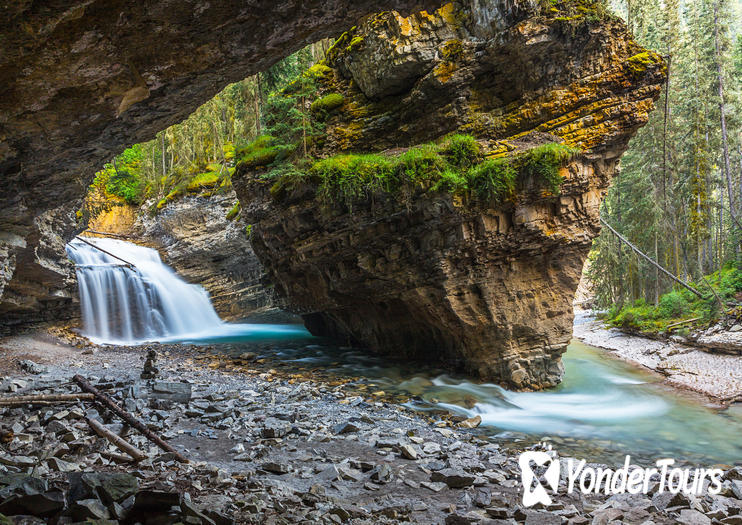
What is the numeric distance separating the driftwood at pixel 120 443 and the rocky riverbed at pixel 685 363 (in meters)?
13.6

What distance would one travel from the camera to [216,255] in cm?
2448

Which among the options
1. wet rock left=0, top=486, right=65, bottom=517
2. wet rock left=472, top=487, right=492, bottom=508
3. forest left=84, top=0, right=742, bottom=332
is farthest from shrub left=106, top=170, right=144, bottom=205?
wet rock left=472, top=487, right=492, bottom=508

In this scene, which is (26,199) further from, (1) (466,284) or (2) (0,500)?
(1) (466,284)

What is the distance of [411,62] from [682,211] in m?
23.4

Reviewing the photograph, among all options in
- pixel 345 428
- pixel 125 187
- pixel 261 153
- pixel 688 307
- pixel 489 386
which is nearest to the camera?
pixel 345 428

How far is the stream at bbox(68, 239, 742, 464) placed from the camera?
8383 mm

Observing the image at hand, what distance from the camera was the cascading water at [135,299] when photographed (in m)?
19.5

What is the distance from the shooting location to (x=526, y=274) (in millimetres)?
11375

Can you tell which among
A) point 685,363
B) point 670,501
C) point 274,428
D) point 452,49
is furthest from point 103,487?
point 685,363

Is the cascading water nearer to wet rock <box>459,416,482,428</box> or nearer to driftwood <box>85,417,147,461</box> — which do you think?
driftwood <box>85,417,147,461</box>

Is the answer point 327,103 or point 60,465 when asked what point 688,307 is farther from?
point 60,465

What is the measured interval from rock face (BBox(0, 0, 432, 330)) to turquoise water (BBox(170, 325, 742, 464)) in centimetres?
748

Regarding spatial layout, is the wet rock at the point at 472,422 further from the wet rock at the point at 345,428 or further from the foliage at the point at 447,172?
the foliage at the point at 447,172

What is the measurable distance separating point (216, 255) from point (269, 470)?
2118cm
